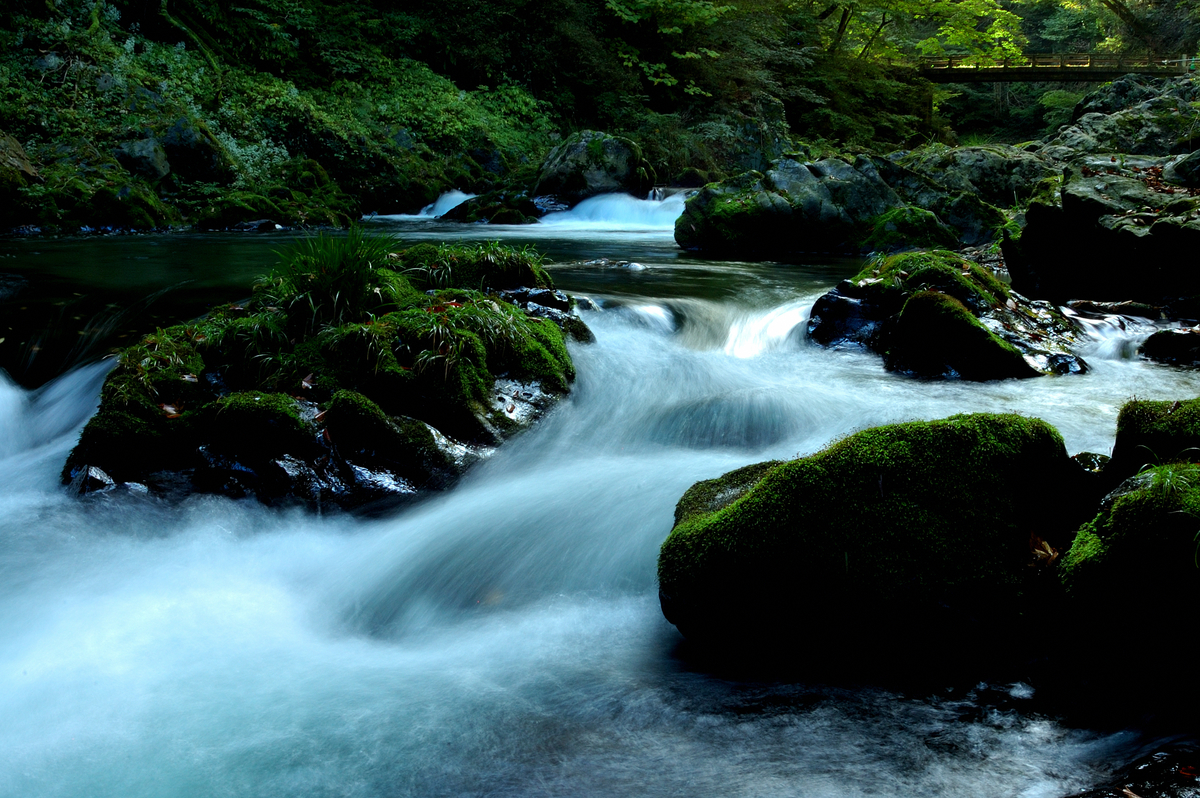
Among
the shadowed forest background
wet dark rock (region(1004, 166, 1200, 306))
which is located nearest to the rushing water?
wet dark rock (region(1004, 166, 1200, 306))

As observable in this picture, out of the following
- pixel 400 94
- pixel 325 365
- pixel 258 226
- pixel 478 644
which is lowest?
pixel 478 644

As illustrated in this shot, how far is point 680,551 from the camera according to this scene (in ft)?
10.7

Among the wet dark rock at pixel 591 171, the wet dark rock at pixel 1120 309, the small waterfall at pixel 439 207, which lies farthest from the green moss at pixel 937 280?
the small waterfall at pixel 439 207

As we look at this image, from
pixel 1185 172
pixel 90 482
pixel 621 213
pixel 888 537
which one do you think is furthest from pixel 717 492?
pixel 621 213

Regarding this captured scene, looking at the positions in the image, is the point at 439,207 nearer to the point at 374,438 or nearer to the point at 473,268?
the point at 473,268

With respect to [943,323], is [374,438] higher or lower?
lower

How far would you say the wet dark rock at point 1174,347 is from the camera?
6.84 meters

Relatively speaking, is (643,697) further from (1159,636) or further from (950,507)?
(1159,636)

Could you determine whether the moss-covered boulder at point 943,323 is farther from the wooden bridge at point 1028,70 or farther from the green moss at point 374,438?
the wooden bridge at point 1028,70

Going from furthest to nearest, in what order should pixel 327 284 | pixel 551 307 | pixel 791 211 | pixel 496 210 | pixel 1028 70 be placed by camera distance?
pixel 1028 70, pixel 496 210, pixel 791 211, pixel 551 307, pixel 327 284

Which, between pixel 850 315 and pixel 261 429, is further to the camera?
pixel 850 315

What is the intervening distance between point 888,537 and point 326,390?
12.7 feet

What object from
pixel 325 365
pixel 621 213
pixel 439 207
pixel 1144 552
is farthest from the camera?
pixel 439 207

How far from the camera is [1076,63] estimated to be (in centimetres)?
3794
